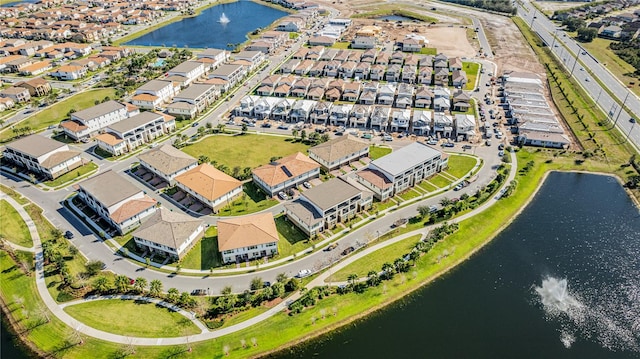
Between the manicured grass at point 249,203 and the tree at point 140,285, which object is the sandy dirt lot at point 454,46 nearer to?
the manicured grass at point 249,203

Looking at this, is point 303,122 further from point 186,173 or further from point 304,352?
point 304,352

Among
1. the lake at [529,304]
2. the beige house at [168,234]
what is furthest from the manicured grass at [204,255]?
the lake at [529,304]

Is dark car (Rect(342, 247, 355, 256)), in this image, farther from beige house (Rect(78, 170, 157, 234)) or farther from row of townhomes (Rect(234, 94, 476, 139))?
row of townhomes (Rect(234, 94, 476, 139))

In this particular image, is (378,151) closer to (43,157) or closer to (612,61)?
(43,157)

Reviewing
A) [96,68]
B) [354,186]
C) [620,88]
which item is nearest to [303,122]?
[354,186]

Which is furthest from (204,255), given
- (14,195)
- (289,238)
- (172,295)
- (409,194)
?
(14,195)

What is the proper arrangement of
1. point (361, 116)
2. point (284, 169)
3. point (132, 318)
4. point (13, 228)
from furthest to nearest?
point (361, 116) → point (284, 169) → point (13, 228) → point (132, 318)

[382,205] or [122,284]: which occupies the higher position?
[382,205]
